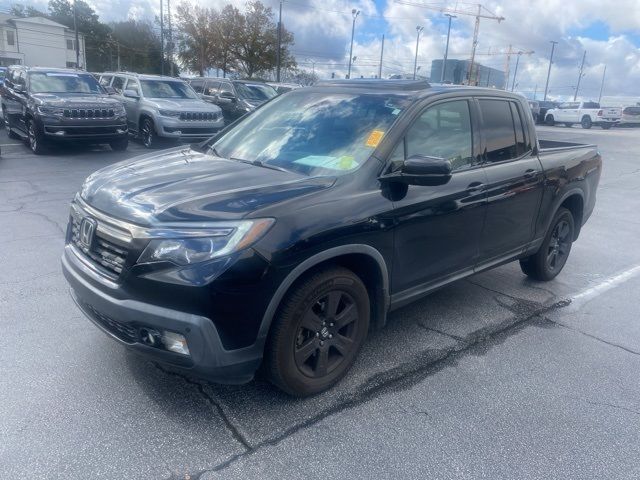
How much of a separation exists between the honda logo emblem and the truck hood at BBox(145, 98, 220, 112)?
10955mm

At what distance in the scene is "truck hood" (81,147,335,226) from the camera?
2.79 metres

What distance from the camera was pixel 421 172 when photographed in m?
3.22

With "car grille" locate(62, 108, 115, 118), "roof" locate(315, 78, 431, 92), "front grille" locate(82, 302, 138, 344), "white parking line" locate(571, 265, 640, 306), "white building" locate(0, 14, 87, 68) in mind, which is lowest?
"white parking line" locate(571, 265, 640, 306)

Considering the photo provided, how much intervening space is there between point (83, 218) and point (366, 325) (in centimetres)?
185

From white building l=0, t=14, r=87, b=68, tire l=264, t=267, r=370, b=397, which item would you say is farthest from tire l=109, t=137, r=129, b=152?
white building l=0, t=14, r=87, b=68

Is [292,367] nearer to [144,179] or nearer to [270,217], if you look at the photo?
[270,217]

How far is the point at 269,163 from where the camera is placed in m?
3.62

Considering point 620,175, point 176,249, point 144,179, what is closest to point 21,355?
point 144,179

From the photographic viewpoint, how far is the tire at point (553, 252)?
523cm

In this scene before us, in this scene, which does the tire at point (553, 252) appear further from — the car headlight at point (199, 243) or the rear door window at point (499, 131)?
the car headlight at point (199, 243)

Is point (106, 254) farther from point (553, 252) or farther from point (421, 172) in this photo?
point (553, 252)

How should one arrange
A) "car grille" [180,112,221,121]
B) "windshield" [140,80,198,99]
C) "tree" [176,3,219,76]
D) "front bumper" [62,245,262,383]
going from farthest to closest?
"tree" [176,3,219,76] < "windshield" [140,80,198,99] < "car grille" [180,112,221,121] < "front bumper" [62,245,262,383]

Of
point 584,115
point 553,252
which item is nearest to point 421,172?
point 553,252

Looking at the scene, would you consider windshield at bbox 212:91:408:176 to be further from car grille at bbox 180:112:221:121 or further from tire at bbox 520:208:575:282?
car grille at bbox 180:112:221:121
